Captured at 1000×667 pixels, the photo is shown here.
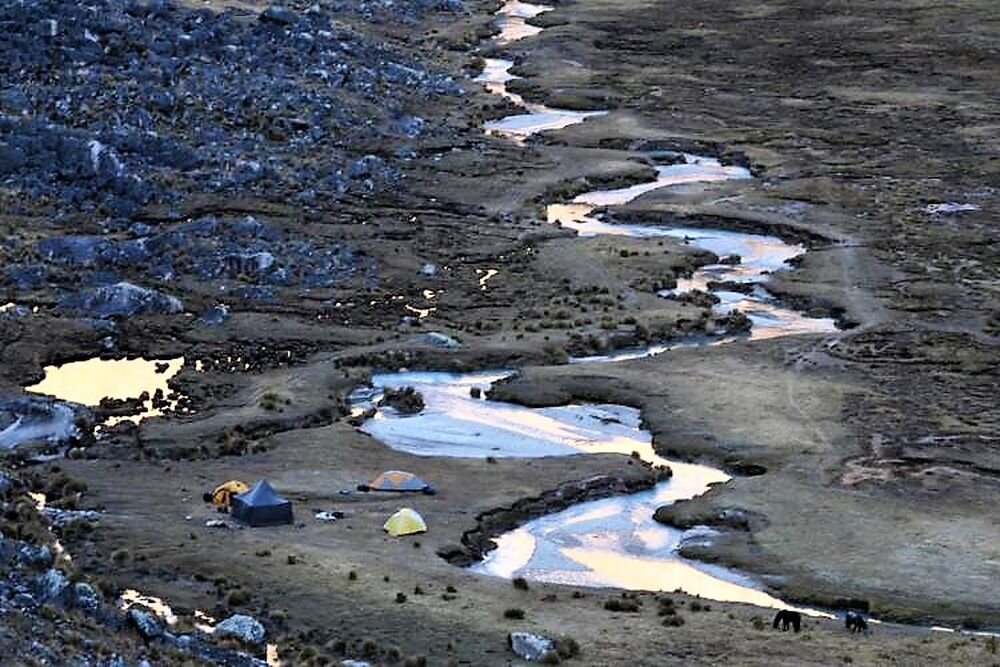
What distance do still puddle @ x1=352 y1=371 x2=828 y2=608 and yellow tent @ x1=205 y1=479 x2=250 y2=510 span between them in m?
7.22

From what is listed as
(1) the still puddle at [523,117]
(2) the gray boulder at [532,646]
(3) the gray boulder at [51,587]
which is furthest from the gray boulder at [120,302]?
(1) the still puddle at [523,117]

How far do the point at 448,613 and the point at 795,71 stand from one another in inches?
3692

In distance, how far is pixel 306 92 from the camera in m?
99.6

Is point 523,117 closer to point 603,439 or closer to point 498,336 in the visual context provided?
point 498,336

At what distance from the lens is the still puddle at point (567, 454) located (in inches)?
1932

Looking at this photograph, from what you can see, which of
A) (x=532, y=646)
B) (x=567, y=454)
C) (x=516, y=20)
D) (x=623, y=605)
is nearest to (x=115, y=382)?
(x=567, y=454)

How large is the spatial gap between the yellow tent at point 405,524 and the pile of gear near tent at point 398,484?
9.95ft

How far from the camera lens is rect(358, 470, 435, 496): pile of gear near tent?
54094 millimetres

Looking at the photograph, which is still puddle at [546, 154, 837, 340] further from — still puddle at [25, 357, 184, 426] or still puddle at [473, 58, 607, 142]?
still puddle at [25, 357, 184, 426]

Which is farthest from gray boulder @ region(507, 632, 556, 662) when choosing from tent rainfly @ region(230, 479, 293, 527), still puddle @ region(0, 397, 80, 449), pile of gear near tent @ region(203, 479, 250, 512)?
still puddle @ region(0, 397, 80, 449)

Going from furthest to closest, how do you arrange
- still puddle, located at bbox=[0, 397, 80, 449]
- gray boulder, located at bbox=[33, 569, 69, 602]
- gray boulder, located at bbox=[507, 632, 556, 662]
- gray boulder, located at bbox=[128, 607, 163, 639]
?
still puddle, located at bbox=[0, 397, 80, 449]
gray boulder, located at bbox=[507, 632, 556, 662]
gray boulder, located at bbox=[128, 607, 163, 639]
gray boulder, located at bbox=[33, 569, 69, 602]

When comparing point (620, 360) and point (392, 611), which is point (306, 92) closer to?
point (620, 360)

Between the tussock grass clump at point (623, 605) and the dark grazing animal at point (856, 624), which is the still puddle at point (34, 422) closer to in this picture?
the tussock grass clump at point (623, 605)

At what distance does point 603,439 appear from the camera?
6009 centimetres
